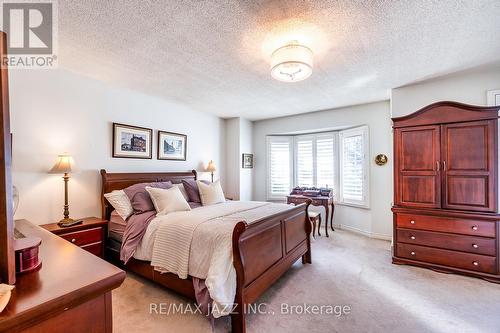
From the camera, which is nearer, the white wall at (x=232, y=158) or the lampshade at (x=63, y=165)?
the lampshade at (x=63, y=165)

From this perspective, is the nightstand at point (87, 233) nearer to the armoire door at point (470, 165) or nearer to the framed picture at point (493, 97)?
the armoire door at point (470, 165)

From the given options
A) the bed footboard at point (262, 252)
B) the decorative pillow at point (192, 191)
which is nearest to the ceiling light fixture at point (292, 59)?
the bed footboard at point (262, 252)

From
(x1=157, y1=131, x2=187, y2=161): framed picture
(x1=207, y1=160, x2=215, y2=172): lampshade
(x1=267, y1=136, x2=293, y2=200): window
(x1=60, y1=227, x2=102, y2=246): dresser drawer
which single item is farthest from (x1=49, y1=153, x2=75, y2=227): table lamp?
(x1=267, y1=136, x2=293, y2=200): window

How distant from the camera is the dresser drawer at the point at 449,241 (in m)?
2.61

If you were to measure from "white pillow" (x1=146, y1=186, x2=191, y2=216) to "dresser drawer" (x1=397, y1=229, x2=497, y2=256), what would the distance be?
2.93 metres

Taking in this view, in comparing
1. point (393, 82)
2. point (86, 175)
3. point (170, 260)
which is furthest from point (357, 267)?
point (86, 175)

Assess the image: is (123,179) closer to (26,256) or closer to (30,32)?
(30,32)

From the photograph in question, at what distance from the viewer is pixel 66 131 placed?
2.87 metres

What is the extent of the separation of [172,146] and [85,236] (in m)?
1.99

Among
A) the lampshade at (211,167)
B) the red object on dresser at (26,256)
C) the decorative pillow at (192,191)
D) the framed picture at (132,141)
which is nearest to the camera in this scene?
the red object on dresser at (26,256)

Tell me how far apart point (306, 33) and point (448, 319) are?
9.07 ft

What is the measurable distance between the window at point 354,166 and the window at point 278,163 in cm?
128

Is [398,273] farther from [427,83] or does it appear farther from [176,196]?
[176,196]

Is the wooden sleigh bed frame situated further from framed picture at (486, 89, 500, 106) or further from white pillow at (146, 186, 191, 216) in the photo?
framed picture at (486, 89, 500, 106)
